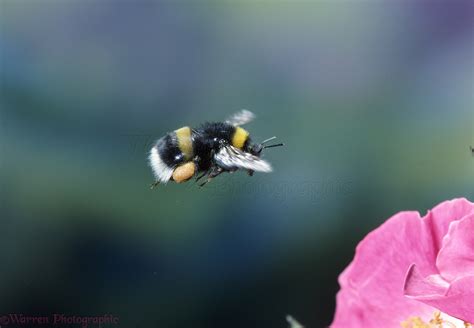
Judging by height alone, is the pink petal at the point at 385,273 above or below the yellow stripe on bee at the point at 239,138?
below

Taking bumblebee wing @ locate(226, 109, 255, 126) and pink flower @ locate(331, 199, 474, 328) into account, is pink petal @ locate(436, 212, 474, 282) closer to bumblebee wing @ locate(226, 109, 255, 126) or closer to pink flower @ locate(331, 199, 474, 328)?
pink flower @ locate(331, 199, 474, 328)

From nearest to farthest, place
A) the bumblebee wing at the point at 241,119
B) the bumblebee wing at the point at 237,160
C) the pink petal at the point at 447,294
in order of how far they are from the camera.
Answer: the pink petal at the point at 447,294 < the bumblebee wing at the point at 237,160 < the bumblebee wing at the point at 241,119

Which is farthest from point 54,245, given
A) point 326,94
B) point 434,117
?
point 434,117

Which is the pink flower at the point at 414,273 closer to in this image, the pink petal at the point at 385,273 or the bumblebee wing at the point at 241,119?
the pink petal at the point at 385,273

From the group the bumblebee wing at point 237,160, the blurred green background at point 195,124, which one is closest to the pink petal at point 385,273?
the bumblebee wing at point 237,160

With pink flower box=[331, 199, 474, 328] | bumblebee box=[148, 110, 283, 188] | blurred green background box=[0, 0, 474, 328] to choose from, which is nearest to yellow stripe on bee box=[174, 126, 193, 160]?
bumblebee box=[148, 110, 283, 188]

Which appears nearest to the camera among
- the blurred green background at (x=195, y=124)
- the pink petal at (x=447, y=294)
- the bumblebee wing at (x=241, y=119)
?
the pink petal at (x=447, y=294)
